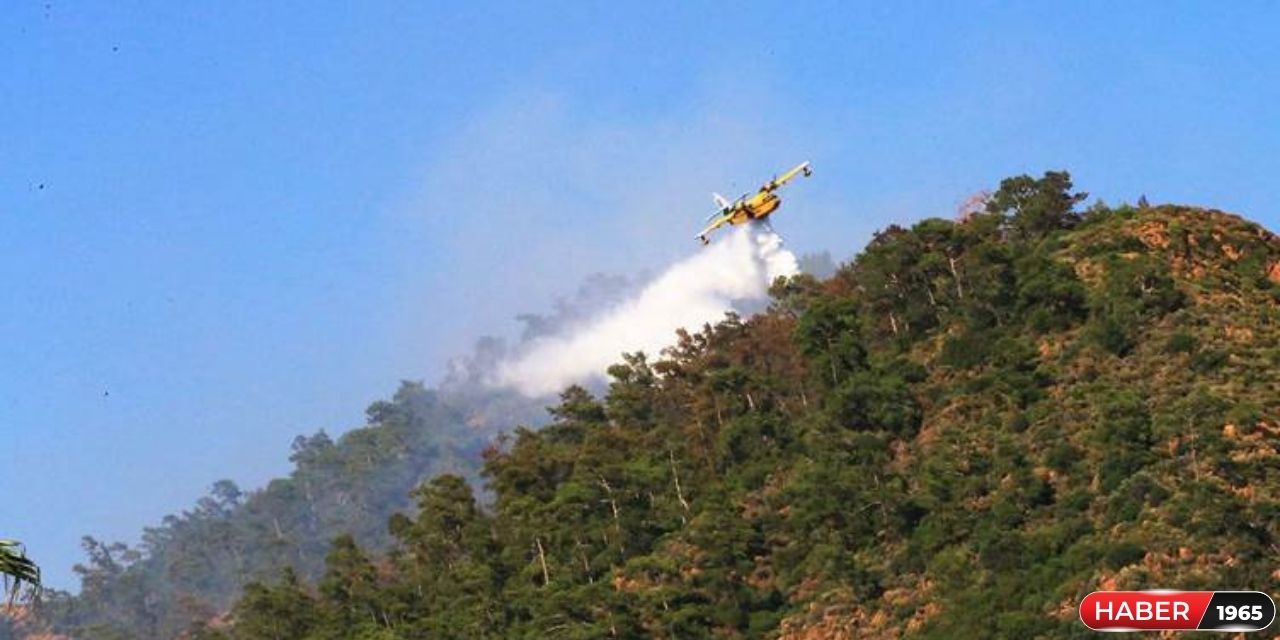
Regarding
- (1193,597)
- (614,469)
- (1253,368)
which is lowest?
(1193,597)

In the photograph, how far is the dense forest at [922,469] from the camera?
73500 millimetres

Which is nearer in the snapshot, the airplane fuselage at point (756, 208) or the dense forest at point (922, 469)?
the dense forest at point (922, 469)

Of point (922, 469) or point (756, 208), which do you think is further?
point (756, 208)

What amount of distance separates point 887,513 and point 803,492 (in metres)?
6.26

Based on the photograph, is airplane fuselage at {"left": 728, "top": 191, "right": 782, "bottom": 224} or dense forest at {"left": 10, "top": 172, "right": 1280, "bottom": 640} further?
airplane fuselage at {"left": 728, "top": 191, "right": 782, "bottom": 224}

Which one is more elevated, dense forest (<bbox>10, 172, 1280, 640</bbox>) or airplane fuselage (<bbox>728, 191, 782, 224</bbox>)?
airplane fuselage (<bbox>728, 191, 782, 224</bbox>)

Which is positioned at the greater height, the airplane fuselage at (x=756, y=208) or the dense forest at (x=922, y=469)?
the airplane fuselage at (x=756, y=208)

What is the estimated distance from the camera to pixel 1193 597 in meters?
63.2

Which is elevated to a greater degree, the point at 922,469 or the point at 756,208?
the point at 756,208

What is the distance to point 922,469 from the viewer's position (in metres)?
86.9

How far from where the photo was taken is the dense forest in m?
73.5

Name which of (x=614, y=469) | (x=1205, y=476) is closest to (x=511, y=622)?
(x=614, y=469)

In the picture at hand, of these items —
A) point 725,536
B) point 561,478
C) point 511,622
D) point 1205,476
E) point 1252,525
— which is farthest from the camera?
point 561,478

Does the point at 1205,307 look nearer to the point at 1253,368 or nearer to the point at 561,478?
the point at 1253,368
